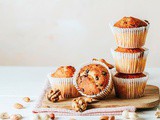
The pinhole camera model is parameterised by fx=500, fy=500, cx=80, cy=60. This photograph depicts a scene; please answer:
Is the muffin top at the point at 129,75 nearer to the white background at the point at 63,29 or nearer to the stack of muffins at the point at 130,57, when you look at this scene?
the stack of muffins at the point at 130,57

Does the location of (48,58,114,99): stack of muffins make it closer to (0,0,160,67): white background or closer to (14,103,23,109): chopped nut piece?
(14,103,23,109): chopped nut piece

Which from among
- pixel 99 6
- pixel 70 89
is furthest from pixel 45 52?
pixel 70 89

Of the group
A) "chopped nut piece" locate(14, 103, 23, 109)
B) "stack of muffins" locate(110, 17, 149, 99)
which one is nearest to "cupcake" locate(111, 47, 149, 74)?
"stack of muffins" locate(110, 17, 149, 99)

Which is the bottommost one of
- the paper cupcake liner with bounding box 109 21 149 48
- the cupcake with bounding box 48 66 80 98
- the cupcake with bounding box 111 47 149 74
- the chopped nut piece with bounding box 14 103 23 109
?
the chopped nut piece with bounding box 14 103 23 109

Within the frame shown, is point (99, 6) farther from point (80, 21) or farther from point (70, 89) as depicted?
point (70, 89)

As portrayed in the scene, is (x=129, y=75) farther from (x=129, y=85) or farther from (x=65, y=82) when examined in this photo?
(x=65, y=82)
